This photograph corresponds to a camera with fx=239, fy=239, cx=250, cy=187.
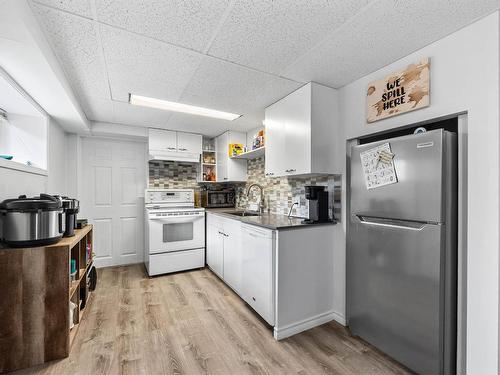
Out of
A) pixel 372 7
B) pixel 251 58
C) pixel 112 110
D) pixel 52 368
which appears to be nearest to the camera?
pixel 372 7

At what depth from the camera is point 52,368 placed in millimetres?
1589

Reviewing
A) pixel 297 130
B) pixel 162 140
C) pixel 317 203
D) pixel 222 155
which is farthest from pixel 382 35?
pixel 162 140

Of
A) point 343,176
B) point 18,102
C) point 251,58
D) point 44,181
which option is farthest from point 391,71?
point 44,181

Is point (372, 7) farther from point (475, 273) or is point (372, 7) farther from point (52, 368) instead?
point (52, 368)

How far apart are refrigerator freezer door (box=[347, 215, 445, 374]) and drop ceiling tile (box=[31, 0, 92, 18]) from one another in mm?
2153

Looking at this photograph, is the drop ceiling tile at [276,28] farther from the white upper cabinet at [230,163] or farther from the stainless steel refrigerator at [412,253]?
the white upper cabinet at [230,163]

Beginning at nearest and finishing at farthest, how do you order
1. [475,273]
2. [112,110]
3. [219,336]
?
[475,273], [219,336], [112,110]

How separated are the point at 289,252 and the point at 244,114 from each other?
1.74m

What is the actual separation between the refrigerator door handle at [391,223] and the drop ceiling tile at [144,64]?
5.59ft

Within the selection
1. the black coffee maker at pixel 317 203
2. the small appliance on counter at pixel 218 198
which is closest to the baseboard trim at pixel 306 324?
the black coffee maker at pixel 317 203

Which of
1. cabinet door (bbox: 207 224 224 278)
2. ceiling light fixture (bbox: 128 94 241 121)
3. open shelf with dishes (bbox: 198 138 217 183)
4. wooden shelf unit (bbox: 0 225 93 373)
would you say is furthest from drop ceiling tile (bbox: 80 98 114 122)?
cabinet door (bbox: 207 224 224 278)

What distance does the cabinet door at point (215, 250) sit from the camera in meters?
3.06

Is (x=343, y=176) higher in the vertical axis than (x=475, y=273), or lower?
higher

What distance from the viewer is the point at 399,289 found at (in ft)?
5.24
